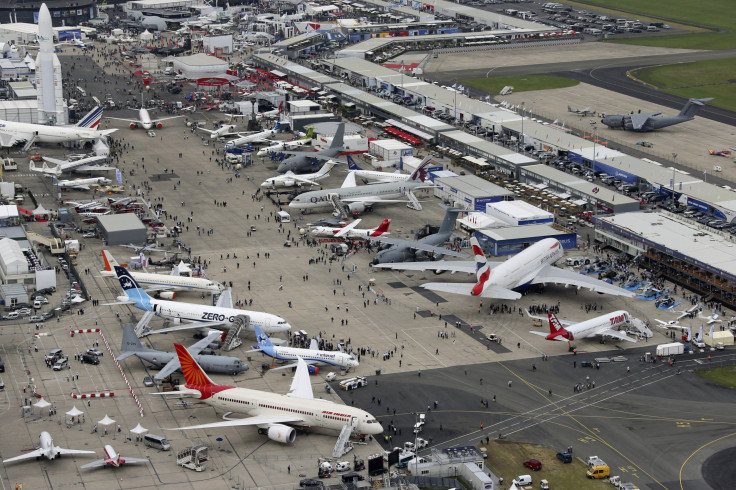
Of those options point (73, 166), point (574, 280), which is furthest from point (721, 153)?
point (73, 166)

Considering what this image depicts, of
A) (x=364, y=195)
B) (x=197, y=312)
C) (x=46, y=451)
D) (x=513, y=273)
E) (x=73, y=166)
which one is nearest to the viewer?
(x=46, y=451)

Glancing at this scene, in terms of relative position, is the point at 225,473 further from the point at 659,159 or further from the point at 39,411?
the point at 659,159

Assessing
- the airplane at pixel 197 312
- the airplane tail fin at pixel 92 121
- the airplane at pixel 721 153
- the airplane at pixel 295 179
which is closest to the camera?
the airplane at pixel 197 312

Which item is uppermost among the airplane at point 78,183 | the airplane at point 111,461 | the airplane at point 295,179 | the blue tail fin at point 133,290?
the blue tail fin at point 133,290

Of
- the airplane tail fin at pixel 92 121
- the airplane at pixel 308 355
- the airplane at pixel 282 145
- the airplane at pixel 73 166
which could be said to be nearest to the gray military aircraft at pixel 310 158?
the airplane at pixel 282 145

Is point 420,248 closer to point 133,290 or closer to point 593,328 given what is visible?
point 593,328

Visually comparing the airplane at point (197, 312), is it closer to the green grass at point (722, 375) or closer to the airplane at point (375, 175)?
the green grass at point (722, 375)
